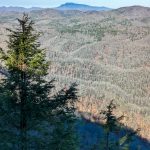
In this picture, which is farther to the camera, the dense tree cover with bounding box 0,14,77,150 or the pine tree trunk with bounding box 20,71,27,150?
the pine tree trunk with bounding box 20,71,27,150

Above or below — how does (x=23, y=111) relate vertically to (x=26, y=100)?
below

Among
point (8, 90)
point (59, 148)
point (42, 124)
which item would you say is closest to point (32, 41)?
point (8, 90)

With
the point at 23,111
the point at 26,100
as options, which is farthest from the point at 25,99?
the point at 23,111

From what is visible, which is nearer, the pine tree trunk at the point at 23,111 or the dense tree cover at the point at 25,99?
the dense tree cover at the point at 25,99

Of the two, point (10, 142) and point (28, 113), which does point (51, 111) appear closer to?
point (28, 113)

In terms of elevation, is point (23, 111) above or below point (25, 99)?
below

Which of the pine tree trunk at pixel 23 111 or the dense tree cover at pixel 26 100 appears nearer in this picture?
the dense tree cover at pixel 26 100

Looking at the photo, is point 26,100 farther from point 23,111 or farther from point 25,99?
point 23,111

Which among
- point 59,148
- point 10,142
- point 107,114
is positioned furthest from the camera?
point 107,114
